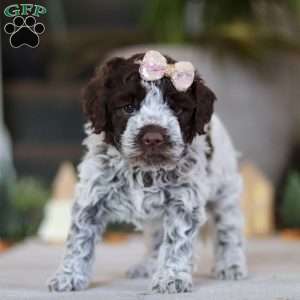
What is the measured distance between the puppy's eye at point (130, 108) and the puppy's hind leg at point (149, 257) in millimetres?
728

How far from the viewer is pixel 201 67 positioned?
21.3ft

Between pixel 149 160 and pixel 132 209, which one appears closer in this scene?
pixel 149 160

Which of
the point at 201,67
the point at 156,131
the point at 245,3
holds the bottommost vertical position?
the point at 156,131

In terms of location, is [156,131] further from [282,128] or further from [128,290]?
[282,128]

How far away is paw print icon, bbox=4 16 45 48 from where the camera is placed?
3.25 meters

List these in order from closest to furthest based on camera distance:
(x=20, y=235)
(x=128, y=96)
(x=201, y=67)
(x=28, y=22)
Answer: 1. (x=28, y=22)
2. (x=128, y=96)
3. (x=20, y=235)
4. (x=201, y=67)

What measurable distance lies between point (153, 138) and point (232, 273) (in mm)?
1032

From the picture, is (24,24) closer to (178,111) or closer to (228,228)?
(178,111)

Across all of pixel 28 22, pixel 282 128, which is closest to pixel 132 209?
pixel 28 22

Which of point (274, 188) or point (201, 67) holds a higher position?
point (201, 67)

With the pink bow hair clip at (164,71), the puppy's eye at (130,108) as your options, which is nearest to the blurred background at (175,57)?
the puppy's eye at (130,108)

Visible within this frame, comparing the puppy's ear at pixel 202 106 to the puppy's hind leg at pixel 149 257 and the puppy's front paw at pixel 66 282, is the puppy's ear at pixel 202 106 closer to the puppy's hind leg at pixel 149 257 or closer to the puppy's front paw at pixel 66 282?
the puppy's hind leg at pixel 149 257

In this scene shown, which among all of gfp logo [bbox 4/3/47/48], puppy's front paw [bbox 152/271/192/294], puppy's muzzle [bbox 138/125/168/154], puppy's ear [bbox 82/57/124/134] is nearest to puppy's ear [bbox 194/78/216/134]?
puppy's muzzle [bbox 138/125/168/154]

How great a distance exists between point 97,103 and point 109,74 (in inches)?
5.4
